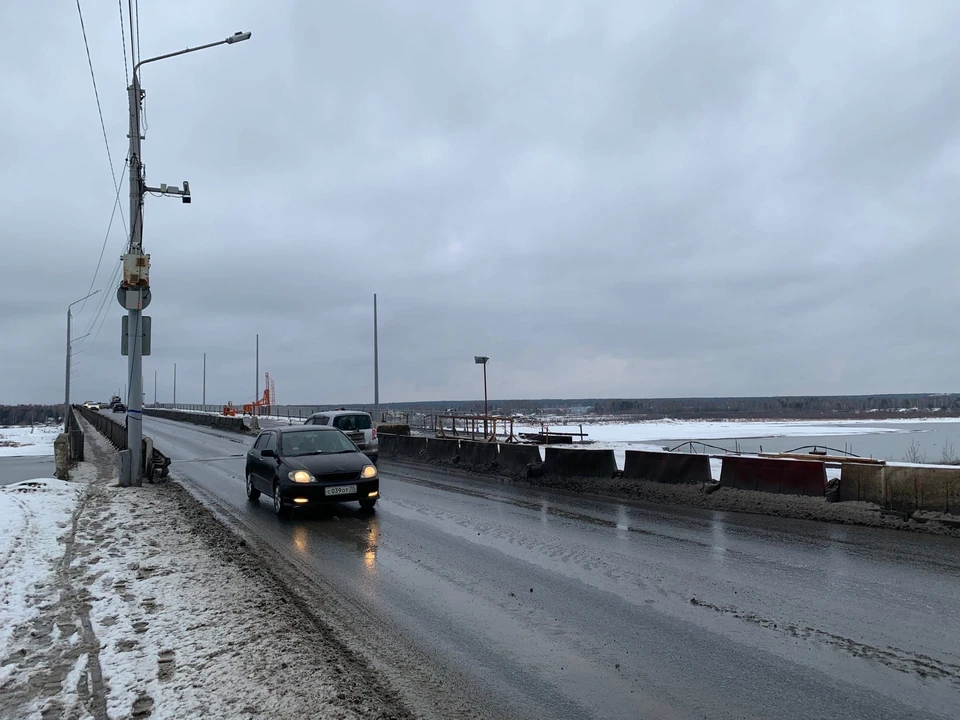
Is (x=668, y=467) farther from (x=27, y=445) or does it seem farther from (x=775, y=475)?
(x=27, y=445)

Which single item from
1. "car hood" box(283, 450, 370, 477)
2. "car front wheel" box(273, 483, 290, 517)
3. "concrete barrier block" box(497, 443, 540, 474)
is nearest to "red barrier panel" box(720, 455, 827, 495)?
"concrete barrier block" box(497, 443, 540, 474)

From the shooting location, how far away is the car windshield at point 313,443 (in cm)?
1203

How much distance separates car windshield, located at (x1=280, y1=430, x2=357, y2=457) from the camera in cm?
1203

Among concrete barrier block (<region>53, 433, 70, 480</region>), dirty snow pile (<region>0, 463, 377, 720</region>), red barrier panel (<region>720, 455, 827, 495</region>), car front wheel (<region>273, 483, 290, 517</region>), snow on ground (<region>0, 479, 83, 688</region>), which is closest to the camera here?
dirty snow pile (<region>0, 463, 377, 720</region>)

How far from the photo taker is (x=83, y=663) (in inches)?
187

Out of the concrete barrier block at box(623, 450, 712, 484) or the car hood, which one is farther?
the concrete barrier block at box(623, 450, 712, 484)

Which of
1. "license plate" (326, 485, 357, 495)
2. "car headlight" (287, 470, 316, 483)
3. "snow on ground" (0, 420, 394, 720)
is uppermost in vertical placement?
"car headlight" (287, 470, 316, 483)

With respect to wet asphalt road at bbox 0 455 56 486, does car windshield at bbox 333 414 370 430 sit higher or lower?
higher

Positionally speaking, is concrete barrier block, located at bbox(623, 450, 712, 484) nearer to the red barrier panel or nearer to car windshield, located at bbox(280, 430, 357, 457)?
the red barrier panel

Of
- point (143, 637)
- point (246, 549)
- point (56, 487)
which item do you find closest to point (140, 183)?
point (56, 487)

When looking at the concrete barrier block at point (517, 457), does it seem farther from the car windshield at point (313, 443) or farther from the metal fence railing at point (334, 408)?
the metal fence railing at point (334, 408)

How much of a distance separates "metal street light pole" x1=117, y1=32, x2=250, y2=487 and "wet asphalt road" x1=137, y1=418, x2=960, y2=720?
5.91 m

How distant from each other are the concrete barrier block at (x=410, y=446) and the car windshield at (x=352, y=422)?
2.20m

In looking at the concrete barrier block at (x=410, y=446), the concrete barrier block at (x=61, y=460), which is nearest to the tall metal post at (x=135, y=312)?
the concrete barrier block at (x=61, y=460)
